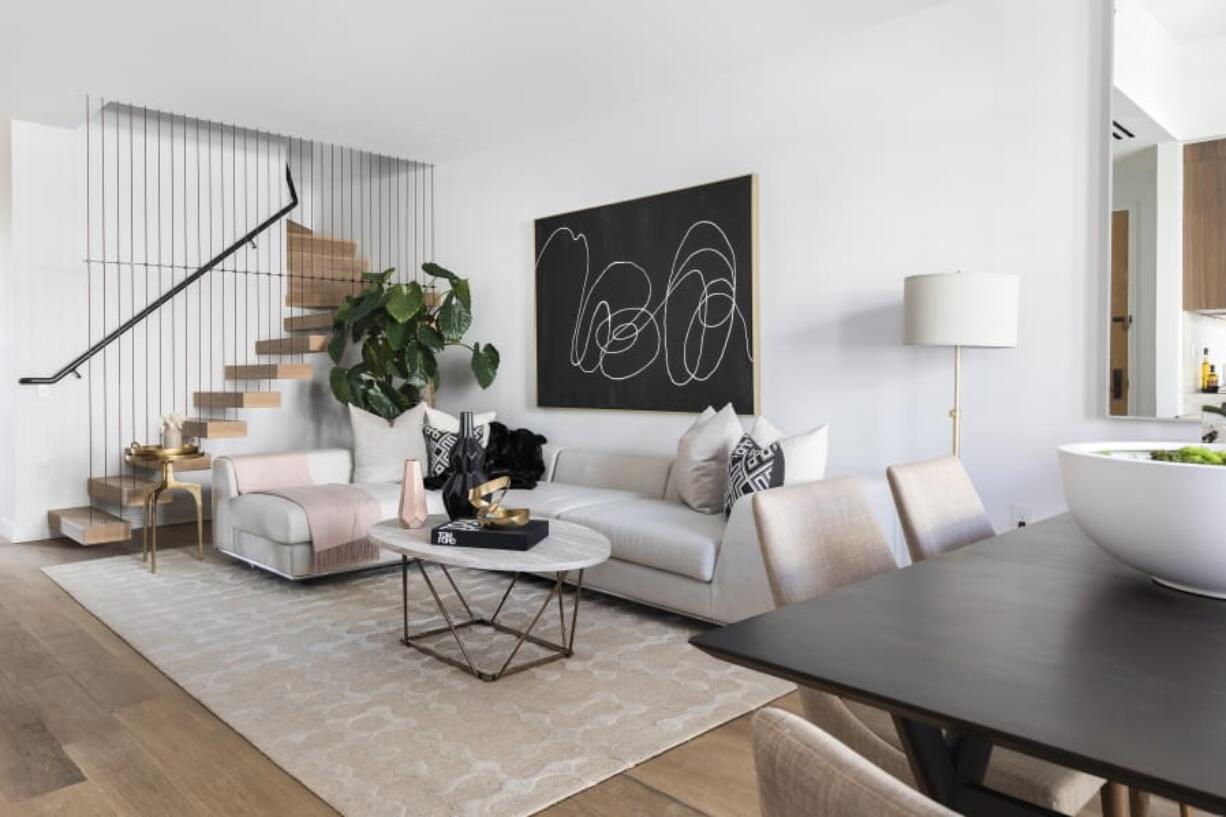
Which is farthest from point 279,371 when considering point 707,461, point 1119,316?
point 1119,316

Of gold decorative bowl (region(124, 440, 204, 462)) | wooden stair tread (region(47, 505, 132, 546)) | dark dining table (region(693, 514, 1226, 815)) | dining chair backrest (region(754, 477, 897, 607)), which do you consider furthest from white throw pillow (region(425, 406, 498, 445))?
dark dining table (region(693, 514, 1226, 815))

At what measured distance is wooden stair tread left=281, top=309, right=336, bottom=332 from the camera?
663 cm

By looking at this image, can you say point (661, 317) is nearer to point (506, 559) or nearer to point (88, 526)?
point (506, 559)

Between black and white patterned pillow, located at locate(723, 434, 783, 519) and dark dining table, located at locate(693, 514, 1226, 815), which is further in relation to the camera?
black and white patterned pillow, located at locate(723, 434, 783, 519)

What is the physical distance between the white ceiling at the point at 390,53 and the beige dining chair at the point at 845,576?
9.52 feet

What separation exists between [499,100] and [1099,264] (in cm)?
339

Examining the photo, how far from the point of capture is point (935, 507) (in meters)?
1.94

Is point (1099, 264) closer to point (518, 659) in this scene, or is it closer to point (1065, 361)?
point (1065, 361)

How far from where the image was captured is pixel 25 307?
579 centimetres

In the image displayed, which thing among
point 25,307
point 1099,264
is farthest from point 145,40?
point 1099,264

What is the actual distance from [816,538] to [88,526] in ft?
17.1

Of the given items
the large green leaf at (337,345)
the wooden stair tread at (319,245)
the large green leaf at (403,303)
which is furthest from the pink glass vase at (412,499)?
the wooden stair tread at (319,245)

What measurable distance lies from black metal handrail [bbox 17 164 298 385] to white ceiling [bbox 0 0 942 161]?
1323mm

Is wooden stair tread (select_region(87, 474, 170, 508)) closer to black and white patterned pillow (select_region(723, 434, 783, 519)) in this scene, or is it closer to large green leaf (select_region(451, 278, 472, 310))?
large green leaf (select_region(451, 278, 472, 310))
